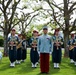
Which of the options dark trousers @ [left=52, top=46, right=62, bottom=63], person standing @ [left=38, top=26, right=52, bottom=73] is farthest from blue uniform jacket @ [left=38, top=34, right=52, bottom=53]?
dark trousers @ [left=52, top=46, right=62, bottom=63]

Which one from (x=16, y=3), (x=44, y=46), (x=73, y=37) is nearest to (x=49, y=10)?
(x=16, y=3)

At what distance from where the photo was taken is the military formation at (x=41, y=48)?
453 inches

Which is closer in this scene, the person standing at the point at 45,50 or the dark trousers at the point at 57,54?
the person standing at the point at 45,50

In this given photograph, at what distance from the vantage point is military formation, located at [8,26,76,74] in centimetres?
1152

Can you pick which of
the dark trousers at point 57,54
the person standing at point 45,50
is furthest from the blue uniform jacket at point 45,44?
the dark trousers at point 57,54

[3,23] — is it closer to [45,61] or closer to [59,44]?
[59,44]

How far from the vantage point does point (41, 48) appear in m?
11.5

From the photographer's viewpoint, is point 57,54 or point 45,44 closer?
point 45,44

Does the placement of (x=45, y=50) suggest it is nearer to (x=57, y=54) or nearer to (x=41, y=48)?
(x=41, y=48)

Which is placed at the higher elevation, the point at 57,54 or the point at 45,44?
the point at 45,44

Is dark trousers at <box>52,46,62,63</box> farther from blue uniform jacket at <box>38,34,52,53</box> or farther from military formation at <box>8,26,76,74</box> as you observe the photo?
blue uniform jacket at <box>38,34,52,53</box>

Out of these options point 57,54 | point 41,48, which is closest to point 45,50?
point 41,48

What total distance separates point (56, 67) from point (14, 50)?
2163mm

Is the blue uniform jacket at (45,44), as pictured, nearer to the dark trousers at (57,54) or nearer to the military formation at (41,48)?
the military formation at (41,48)
